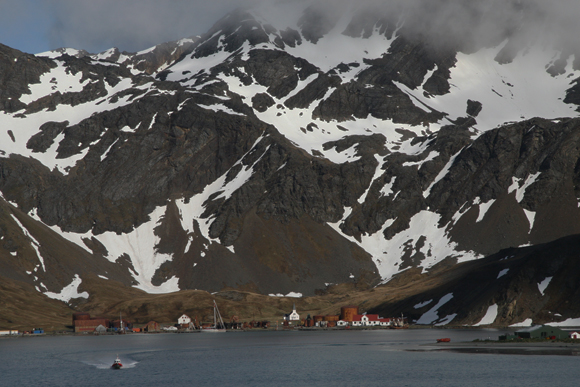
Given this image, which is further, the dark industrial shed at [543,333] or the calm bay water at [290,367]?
the dark industrial shed at [543,333]

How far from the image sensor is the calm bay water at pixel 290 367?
78.2 metres

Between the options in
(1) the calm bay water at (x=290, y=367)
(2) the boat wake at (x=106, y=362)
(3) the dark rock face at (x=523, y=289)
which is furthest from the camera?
(3) the dark rock face at (x=523, y=289)

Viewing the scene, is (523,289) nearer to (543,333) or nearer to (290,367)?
(543,333)

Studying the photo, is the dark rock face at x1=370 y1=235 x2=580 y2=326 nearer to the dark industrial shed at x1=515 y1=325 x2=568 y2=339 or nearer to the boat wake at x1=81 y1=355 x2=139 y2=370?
the dark industrial shed at x1=515 y1=325 x2=568 y2=339

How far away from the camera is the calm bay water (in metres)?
78.2

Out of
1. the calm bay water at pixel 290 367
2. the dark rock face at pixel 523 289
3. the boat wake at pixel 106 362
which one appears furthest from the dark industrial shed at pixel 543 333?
the boat wake at pixel 106 362

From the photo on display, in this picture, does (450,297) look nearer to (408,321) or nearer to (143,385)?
(408,321)

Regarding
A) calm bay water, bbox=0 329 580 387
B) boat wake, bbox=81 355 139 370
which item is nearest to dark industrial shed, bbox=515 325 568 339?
calm bay water, bbox=0 329 580 387

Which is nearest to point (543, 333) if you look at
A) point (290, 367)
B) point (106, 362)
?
point (290, 367)

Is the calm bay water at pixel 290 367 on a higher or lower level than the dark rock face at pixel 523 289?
lower

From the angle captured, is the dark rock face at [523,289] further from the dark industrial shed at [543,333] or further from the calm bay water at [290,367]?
the calm bay water at [290,367]

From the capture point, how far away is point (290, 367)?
93375 mm

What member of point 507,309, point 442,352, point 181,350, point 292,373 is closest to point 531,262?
point 507,309

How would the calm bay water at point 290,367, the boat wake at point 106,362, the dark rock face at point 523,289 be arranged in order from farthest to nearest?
1. the dark rock face at point 523,289
2. the boat wake at point 106,362
3. the calm bay water at point 290,367
